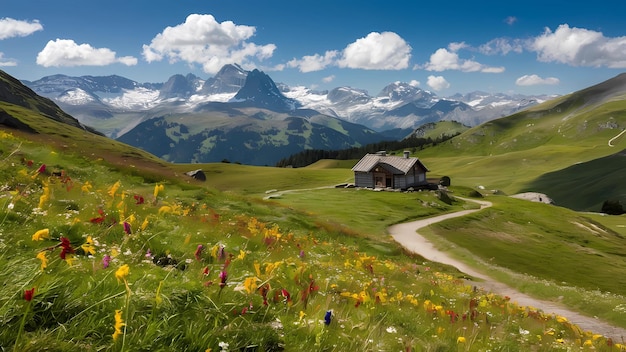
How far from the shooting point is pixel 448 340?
20.6ft

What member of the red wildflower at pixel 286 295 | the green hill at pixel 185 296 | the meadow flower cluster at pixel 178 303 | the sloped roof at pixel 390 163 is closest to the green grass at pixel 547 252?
the green hill at pixel 185 296

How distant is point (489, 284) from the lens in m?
28.2

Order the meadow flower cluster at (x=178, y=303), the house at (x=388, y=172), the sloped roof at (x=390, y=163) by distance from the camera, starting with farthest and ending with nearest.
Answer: the house at (x=388, y=172)
the sloped roof at (x=390, y=163)
the meadow flower cluster at (x=178, y=303)

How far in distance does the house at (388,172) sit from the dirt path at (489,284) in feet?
123

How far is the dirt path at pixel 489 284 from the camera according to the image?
18605 mm

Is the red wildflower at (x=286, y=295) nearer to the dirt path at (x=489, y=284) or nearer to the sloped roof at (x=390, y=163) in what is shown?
the dirt path at (x=489, y=284)

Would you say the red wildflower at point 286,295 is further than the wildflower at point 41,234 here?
Yes

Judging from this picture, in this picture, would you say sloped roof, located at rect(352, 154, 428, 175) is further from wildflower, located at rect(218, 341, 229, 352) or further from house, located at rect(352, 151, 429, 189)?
wildflower, located at rect(218, 341, 229, 352)

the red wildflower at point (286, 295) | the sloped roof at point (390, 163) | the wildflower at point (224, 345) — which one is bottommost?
the red wildflower at point (286, 295)

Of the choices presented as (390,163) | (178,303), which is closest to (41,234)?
(178,303)

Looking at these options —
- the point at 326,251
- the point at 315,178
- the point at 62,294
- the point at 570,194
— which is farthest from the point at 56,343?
the point at 570,194

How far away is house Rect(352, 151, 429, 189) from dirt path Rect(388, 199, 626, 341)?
1477 inches

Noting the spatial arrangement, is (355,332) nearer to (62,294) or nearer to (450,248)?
(62,294)

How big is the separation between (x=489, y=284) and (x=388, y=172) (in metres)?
75.5
